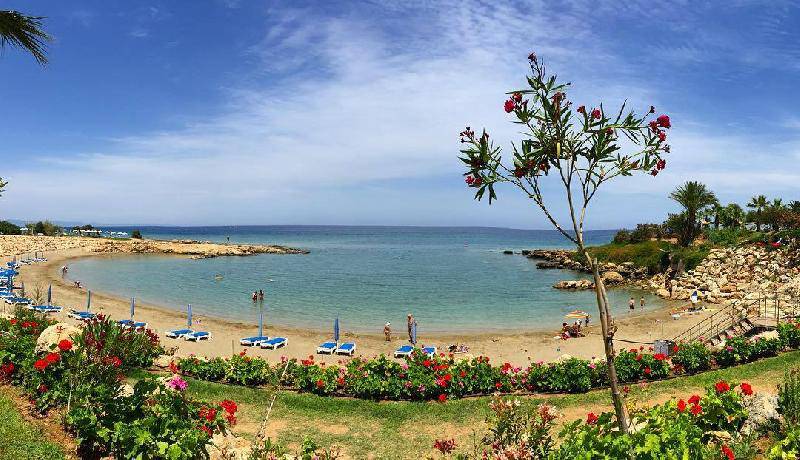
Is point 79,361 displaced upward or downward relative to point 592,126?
downward

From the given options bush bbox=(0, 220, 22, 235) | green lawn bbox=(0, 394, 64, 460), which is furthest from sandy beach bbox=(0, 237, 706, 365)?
bush bbox=(0, 220, 22, 235)

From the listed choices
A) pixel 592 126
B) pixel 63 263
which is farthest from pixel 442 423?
pixel 63 263

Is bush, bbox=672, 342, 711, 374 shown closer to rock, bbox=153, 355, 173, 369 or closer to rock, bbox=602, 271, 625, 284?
rock, bbox=153, 355, 173, 369

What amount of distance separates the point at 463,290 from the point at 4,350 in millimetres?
44164

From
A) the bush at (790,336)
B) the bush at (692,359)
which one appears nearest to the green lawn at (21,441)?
the bush at (692,359)

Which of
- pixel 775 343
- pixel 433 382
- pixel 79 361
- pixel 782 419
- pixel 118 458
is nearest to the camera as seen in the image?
pixel 118 458

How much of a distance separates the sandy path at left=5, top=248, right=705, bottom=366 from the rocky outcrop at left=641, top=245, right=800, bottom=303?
5.73 m

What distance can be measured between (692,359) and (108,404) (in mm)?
16122

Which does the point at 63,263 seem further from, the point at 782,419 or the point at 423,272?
the point at 782,419

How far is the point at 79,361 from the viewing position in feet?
28.6

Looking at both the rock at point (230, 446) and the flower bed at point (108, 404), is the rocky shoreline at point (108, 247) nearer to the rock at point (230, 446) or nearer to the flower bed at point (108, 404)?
the flower bed at point (108, 404)

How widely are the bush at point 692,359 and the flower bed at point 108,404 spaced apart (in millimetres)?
14010

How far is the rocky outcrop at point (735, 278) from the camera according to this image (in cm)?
3700

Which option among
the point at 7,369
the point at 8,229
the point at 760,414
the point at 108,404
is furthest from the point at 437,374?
the point at 8,229
